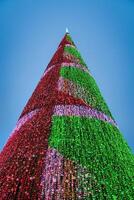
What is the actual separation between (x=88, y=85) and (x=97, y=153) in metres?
2.31

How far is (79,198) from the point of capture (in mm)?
3656

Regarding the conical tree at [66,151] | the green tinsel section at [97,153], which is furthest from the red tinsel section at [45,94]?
the green tinsel section at [97,153]

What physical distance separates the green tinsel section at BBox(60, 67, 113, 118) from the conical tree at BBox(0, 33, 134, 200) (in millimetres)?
23

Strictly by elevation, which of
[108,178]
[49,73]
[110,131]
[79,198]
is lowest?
[79,198]

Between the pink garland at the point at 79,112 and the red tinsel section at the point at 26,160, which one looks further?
the pink garland at the point at 79,112

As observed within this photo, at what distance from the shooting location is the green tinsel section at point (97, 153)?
12.8 feet

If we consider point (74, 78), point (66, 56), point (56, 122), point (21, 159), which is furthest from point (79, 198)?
point (66, 56)

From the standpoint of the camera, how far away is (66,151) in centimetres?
448

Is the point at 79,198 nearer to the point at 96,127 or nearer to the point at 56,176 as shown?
the point at 56,176

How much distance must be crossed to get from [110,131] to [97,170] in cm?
121

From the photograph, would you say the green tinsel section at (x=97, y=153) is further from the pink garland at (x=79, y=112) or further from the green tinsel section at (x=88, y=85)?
the green tinsel section at (x=88, y=85)

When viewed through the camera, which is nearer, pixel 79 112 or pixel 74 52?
pixel 79 112

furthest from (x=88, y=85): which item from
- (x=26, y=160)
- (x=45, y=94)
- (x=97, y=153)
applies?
(x=26, y=160)

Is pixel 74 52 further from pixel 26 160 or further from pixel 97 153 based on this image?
pixel 26 160
